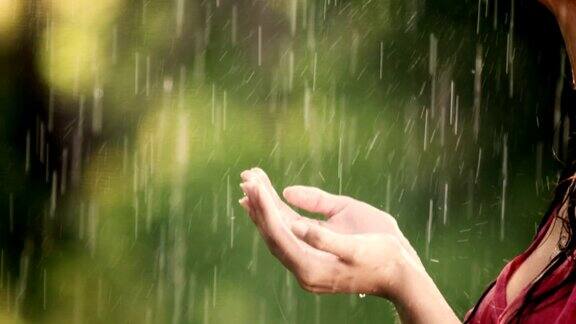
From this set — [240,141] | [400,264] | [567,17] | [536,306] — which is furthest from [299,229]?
[240,141]

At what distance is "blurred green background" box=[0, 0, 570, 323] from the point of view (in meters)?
4.04

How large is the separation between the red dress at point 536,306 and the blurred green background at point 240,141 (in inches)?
96.8

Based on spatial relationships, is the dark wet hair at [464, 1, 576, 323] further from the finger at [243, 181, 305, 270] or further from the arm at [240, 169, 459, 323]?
the finger at [243, 181, 305, 270]

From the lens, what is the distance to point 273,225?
4.60ft

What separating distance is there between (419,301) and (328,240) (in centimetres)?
19

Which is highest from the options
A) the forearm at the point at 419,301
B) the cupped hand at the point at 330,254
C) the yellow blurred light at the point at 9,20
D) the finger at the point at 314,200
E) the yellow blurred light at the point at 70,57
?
the yellow blurred light at the point at 9,20

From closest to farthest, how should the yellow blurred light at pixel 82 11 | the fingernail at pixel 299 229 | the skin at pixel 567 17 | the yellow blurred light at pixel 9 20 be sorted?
the skin at pixel 567 17
the fingernail at pixel 299 229
the yellow blurred light at pixel 82 11
the yellow blurred light at pixel 9 20

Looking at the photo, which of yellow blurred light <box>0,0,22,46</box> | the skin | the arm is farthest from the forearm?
yellow blurred light <box>0,0,22,46</box>

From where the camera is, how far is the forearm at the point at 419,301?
55.3 inches

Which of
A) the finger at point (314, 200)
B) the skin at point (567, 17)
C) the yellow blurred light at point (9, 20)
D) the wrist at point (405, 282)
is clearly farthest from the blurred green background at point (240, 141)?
the skin at point (567, 17)

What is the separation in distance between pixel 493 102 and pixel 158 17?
62.6 inches

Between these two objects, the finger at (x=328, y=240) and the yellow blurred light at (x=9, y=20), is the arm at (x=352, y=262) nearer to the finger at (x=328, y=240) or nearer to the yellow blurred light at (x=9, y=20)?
the finger at (x=328, y=240)

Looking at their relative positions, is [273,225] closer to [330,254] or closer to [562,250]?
[330,254]

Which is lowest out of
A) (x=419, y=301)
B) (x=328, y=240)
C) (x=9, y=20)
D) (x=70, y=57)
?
(x=419, y=301)
